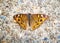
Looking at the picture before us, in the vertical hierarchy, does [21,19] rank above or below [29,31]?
above

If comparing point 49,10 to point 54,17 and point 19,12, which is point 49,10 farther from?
point 19,12

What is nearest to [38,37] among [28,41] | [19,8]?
[28,41]
